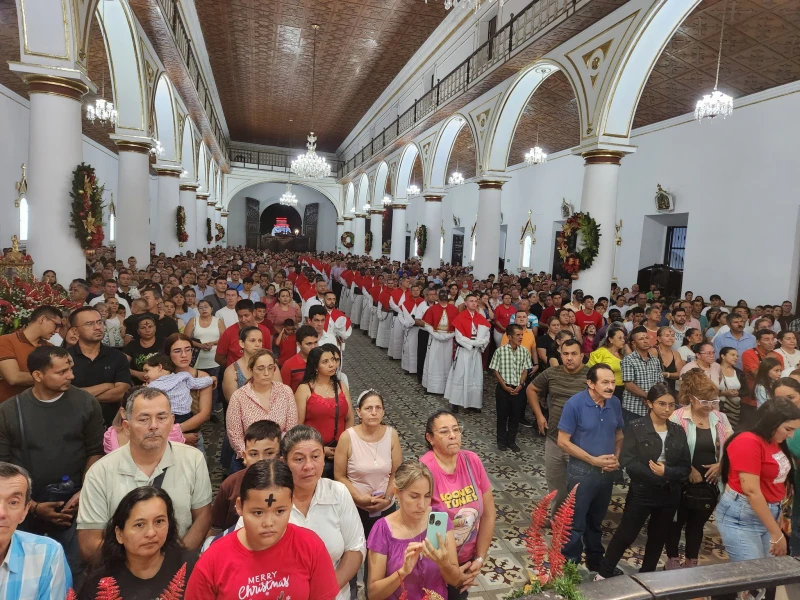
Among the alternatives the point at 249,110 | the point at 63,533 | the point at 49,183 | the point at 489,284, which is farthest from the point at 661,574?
the point at 249,110

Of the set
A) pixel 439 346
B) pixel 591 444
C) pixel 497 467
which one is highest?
pixel 591 444

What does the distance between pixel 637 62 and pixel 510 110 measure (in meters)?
4.20

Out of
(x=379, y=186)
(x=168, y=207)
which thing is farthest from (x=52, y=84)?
(x=379, y=186)

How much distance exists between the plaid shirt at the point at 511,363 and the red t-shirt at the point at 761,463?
9.43ft

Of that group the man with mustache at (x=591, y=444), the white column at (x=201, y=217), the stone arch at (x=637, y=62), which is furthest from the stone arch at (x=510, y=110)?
the white column at (x=201, y=217)

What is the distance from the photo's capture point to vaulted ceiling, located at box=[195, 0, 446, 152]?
1479 cm

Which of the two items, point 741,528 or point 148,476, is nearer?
point 148,476

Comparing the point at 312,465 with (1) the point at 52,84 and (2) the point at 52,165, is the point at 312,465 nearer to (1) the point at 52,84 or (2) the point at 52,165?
(2) the point at 52,165

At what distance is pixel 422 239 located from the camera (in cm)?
1822

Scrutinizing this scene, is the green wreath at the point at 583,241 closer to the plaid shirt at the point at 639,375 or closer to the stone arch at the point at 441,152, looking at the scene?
the plaid shirt at the point at 639,375

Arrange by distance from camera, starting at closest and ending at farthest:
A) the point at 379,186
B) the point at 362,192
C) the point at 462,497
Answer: the point at 462,497
the point at 379,186
the point at 362,192

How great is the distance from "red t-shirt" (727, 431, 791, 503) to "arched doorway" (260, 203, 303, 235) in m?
39.2

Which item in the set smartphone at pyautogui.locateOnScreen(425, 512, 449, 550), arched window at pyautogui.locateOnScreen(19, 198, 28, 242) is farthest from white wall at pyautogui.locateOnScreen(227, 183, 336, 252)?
smartphone at pyautogui.locateOnScreen(425, 512, 449, 550)

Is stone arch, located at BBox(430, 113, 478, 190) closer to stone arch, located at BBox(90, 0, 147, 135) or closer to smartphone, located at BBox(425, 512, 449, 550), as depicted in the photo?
stone arch, located at BBox(90, 0, 147, 135)
